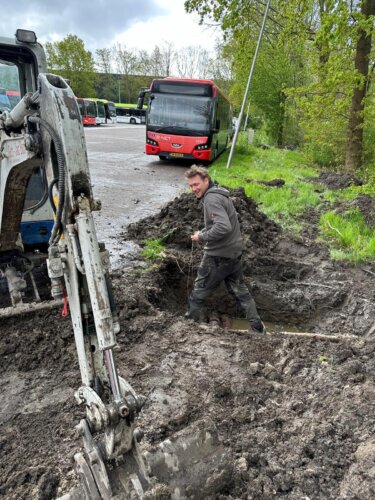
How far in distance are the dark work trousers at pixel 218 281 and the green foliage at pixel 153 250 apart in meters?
1.56

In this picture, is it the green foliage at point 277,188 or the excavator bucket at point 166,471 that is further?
the green foliage at point 277,188

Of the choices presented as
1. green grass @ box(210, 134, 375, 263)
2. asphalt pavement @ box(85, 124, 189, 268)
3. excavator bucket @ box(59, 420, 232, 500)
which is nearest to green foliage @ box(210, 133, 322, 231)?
green grass @ box(210, 134, 375, 263)

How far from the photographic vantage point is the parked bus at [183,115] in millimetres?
15766

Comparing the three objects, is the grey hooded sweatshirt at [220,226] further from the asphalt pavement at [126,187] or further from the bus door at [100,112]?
the bus door at [100,112]

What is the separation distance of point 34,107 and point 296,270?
508cm

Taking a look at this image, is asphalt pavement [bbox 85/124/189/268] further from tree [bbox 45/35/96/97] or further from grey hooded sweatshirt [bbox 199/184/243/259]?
tree [bbox 45/35/96/97]

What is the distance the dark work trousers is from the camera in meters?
4.84

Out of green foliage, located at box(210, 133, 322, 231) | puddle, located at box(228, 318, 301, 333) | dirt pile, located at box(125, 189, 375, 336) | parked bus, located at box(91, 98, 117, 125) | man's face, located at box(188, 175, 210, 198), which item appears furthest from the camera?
parked bus, located at box(91, 98, 117, 125)

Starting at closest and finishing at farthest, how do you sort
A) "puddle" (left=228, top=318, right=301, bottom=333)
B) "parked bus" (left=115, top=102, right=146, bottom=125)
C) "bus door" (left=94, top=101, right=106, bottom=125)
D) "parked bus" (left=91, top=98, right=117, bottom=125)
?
"puddle" (left=228, top=318, right=301, bottom=333)
"bus door" (left=94, top=101, right=106, bottom=125)
"parked bus" (left=91, top=98, right=117, bottom=125)
"parked bus" (left=115, top=102, right=146, bottom=125)

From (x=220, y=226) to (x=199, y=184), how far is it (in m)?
0.52

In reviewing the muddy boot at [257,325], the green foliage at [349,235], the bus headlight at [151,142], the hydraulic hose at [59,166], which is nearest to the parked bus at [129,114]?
the bus headlight at [151,142]

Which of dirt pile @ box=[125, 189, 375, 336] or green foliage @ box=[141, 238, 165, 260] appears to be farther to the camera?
green foliage @ box=[141, 238, 165, 260]

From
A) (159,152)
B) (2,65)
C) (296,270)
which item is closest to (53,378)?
(2,65)

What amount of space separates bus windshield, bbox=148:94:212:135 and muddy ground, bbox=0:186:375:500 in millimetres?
11160
